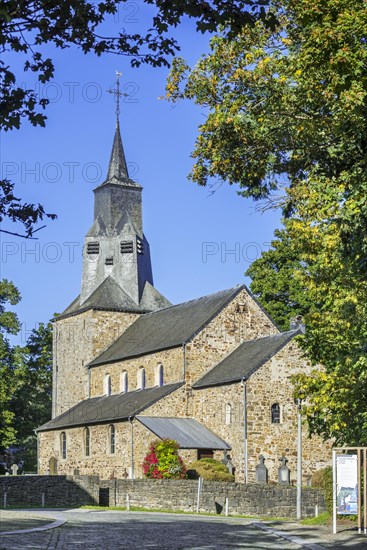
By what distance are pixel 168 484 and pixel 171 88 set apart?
62.0 ft

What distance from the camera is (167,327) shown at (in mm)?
54531

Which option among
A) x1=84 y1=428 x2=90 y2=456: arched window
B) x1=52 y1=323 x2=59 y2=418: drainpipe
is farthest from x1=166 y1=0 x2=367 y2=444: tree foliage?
x1=52 y1=323 x2=59 y2=418: drainpipe

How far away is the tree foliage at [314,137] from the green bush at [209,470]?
1645cm

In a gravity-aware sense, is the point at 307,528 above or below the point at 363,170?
below

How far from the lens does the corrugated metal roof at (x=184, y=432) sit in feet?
145

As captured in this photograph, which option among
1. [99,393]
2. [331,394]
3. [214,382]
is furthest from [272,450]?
[331,394]

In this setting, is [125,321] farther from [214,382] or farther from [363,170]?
[363,170]

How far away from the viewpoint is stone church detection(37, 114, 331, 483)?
4494cm

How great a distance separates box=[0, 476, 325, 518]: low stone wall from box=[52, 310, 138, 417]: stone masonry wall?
17.9 meters

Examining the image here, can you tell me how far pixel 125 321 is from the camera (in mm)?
60438

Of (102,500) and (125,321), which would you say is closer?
(102,500)

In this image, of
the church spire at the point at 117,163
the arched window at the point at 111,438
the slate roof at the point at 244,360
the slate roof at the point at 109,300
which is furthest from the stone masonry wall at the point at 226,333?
the church spire at the point at 117,163

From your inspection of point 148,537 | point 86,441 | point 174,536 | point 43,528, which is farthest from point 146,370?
point 148,537

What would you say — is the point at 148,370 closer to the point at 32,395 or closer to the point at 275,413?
the point at 275,413
